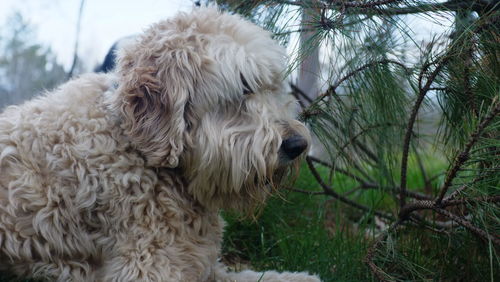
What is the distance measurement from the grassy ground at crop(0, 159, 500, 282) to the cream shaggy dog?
416 mm

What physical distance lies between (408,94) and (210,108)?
1229 mm

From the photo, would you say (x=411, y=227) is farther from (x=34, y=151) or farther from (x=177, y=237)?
(x=34, y=151)

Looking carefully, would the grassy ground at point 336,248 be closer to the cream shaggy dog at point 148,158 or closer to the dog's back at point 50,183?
the dog's back at point 50,183

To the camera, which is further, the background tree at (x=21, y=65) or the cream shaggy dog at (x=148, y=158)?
the background tree at (x=21, y=65)

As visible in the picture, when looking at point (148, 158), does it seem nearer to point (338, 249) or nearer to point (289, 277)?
point (289, 277)

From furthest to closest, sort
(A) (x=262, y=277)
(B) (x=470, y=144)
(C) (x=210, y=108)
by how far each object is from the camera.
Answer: (A) (x=262, y=277) < (C) (x=210, y=108) < (B) (x=470, y=144)

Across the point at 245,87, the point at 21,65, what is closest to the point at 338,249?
the point at 245,87

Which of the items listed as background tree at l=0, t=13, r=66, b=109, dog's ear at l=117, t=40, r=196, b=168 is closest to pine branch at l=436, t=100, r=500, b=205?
dog's ear at l=117, t=40, r=196, b=168

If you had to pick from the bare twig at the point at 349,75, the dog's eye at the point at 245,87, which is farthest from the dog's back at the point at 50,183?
the bare twig at the point at 349,75

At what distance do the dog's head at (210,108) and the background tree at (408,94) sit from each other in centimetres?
30

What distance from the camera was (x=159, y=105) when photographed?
254cm

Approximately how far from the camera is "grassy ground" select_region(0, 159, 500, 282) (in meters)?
2.88

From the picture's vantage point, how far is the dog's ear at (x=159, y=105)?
2500 millimetres

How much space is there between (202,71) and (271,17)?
0.80m
